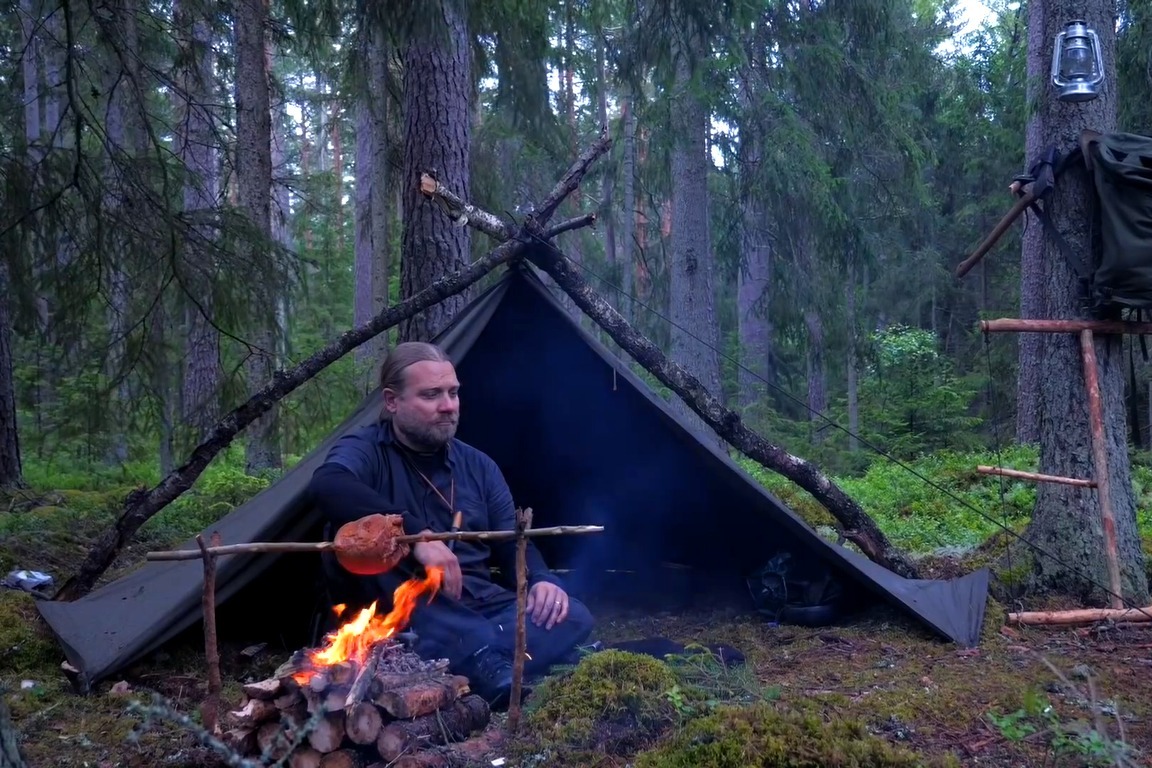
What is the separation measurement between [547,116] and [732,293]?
1701cm

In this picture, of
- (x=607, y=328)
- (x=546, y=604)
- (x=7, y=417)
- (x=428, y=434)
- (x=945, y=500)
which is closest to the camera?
(x=546, y=604)

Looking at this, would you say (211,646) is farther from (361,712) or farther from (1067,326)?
(1067,326)

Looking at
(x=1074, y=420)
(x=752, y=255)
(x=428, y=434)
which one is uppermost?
(x=752, y=255)

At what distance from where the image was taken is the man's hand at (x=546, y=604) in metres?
3.81

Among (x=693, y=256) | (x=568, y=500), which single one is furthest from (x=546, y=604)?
(x=693, y=256)

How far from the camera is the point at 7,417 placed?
328 inches

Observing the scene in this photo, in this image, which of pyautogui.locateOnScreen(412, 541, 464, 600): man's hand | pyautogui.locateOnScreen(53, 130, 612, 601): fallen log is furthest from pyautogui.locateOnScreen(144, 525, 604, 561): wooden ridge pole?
pyautogui.locateOnScreen(53, 130, 612, 601): fallen log

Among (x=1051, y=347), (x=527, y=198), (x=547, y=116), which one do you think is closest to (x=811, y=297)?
(x=527, y=198)

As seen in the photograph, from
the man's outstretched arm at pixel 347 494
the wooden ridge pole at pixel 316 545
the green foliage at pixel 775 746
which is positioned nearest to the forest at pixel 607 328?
the green foliage at pixel 775 746

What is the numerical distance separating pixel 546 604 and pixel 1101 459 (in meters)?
3.03

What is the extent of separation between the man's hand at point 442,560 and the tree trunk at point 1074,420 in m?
3.35

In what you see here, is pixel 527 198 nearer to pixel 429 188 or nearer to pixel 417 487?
pixel 429 188

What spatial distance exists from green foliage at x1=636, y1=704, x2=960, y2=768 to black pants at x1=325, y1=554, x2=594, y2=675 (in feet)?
3.36

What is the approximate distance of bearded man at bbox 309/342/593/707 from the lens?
3762 mm
